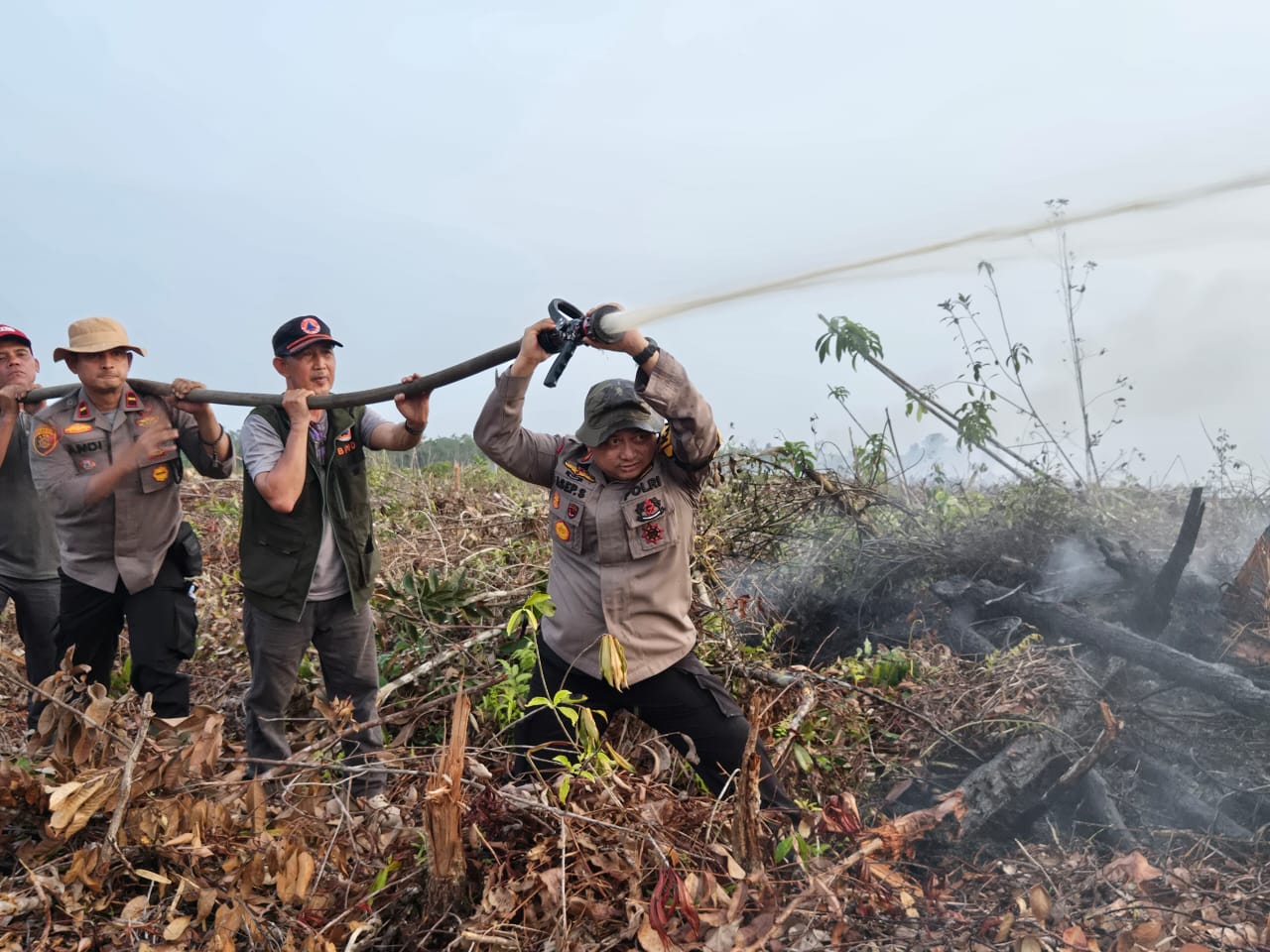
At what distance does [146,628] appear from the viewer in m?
3.82

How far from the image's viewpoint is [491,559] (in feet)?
18.7

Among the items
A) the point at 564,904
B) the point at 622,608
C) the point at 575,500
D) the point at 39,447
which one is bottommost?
the point at 564,904

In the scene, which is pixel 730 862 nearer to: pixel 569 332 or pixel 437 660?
pixel 569 332

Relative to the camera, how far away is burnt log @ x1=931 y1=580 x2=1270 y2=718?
416cm

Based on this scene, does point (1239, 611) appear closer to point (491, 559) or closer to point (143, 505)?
point (491, 559)

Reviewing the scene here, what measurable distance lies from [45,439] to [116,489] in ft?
1.59

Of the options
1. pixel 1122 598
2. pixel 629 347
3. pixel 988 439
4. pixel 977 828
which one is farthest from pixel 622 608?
pixel 988 439

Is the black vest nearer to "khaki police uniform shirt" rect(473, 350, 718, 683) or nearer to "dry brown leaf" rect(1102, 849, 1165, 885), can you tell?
"khaki police uniform shirt" rect(473, 350, 718, 683)

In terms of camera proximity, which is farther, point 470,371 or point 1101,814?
point 1101,814

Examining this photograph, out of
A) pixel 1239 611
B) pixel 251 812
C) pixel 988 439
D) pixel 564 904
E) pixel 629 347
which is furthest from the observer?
pixel 988 439

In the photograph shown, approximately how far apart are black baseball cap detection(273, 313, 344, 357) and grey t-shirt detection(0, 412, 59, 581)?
175cm

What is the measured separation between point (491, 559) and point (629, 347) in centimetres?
279

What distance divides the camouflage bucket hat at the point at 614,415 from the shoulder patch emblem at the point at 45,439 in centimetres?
241

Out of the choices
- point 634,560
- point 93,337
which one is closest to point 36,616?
point 93,337
